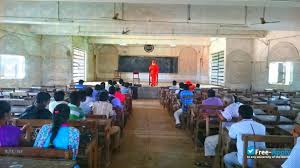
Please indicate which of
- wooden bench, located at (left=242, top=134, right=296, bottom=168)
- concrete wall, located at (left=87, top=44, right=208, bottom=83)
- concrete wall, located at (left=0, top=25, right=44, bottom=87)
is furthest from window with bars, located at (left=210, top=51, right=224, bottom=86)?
wooden bench, located at (left=242, top=134, right=296, bottom=168)

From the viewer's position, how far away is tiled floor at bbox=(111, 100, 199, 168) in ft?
17.7

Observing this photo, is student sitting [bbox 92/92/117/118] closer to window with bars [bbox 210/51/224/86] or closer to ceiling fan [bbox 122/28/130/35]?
ceiling fan [bbox 122/28/130/35]

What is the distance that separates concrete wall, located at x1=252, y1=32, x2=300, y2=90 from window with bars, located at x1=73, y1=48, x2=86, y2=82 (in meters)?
9.10

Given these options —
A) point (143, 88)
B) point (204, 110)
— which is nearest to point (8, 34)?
point (143, 88)

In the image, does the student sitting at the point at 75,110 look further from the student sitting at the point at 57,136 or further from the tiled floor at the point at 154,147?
the student sitting at the point at 57,136

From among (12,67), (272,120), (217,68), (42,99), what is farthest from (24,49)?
(272,120)

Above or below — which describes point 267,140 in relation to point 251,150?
above

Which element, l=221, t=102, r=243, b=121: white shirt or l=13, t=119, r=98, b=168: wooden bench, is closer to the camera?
l=13, t=119, r=98, b=168: wooden bench

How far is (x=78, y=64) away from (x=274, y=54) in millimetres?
10348

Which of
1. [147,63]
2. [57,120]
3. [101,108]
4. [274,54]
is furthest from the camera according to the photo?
[147,63]

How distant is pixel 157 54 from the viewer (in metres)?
21.9

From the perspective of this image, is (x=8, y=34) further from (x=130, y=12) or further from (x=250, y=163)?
(x=250, y=163)

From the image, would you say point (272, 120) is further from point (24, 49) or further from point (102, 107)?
point (24, 49)

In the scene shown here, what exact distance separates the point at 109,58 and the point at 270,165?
1963 cm
